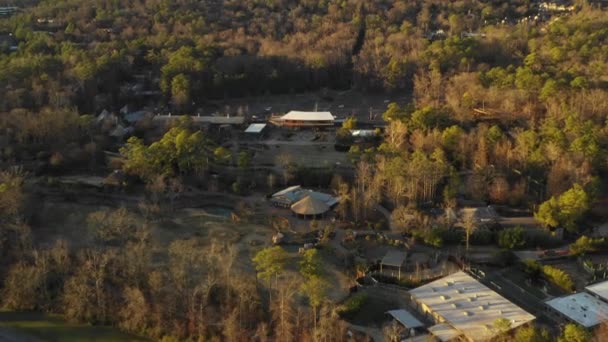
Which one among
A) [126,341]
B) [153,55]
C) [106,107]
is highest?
[153,55]

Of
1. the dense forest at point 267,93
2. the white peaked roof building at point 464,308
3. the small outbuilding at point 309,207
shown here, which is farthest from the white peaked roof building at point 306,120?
the white peaked roof building at point 464,308

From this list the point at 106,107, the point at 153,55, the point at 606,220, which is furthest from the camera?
the point at 153,55

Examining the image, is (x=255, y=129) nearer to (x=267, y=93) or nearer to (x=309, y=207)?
(x=267, y=93)

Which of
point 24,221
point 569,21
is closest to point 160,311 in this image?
point 24,221

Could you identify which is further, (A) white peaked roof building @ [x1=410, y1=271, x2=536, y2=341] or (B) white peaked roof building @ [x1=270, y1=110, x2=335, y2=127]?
(B) white peaked roof building @ [x1=270, y1=110, x2=335, y2=127]

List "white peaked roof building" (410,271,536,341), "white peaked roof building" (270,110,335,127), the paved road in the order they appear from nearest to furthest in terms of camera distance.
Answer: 1. "white peaked roof building" (410,271,536,341)
2. the paved road
3. "white peaked roof building" (270,110,335,127)

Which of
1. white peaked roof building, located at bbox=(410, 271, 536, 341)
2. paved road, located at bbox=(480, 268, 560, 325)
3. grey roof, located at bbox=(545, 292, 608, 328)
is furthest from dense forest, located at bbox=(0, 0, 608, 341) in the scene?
grey roof, located at bbox=(545, 292, 608, 328)

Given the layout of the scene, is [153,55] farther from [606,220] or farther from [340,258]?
[606,220]

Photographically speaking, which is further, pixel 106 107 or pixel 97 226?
pixel 106 107

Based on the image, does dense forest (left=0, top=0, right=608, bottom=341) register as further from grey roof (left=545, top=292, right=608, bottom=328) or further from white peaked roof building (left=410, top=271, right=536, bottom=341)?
grey roof (left=545, top=292, right=608, bottom=328)
